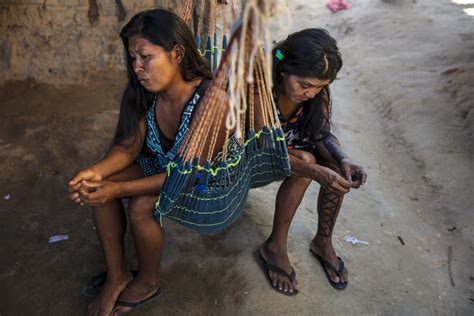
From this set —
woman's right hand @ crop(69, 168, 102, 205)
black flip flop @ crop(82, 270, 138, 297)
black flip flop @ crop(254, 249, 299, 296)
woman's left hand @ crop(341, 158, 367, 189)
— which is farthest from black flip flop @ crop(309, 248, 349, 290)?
woman's right hand @ crop(69, 168, 102, 205)

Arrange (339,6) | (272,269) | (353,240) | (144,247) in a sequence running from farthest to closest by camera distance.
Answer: (339,6), (353,240), (272,269), (144,247)

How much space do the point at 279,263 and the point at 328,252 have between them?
11.0 inches

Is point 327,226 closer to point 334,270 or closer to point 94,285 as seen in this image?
point 334,270

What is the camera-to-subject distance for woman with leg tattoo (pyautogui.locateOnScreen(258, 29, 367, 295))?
1.73 metres

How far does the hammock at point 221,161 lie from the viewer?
4.51 feet

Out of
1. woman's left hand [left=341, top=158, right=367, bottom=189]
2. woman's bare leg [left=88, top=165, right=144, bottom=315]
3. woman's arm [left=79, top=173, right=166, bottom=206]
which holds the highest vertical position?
woman's arm [left=79, top=173, right=166, bottom=206]

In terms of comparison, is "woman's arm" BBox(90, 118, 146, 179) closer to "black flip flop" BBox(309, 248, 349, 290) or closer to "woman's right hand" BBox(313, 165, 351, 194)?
"woman's right hand" BBox(313, 165, 351, 194)

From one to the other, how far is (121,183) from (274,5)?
0.96m

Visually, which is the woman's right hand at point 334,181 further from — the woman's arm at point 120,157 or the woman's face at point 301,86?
the woman's arm at point 120,157

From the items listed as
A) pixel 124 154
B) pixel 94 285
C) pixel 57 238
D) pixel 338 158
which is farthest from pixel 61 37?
pixel 338 158

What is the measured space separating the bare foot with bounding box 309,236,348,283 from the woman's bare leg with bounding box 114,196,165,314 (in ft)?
2.68

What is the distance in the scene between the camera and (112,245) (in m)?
1.72

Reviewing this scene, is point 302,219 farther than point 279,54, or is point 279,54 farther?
point 302,219

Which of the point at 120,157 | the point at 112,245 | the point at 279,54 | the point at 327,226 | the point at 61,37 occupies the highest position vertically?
the point at 279,54
